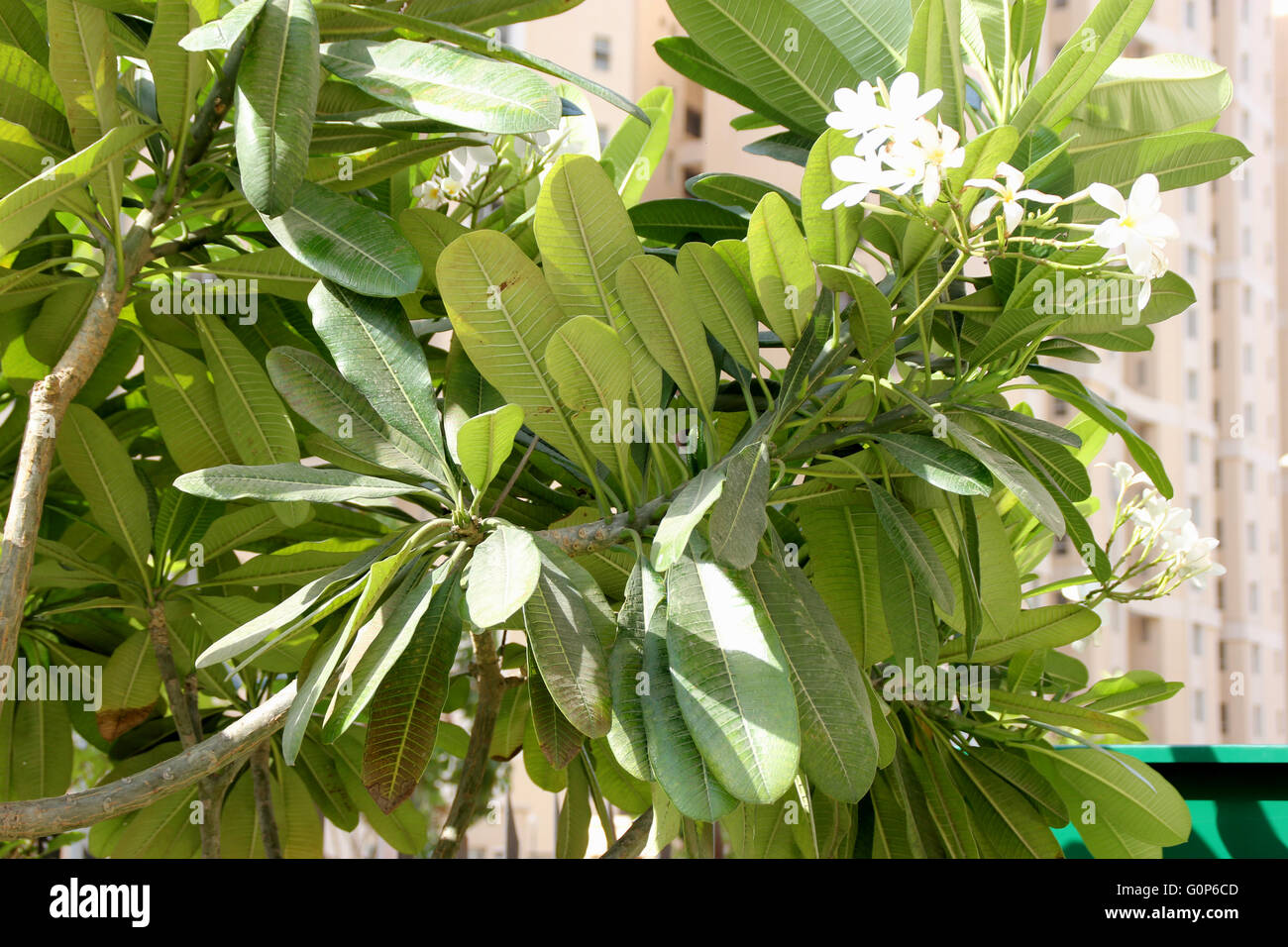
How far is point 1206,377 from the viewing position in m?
21.7

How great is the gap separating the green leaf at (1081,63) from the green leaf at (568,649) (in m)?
0.64

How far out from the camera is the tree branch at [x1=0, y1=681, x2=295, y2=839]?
0.98 m

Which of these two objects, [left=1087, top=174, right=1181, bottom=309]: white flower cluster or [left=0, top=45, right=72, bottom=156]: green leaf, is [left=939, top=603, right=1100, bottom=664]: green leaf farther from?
[left=0, top=45, right=72, bottom=156]: green leaf

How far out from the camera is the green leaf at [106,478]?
4.51ft

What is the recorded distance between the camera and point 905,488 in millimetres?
1256

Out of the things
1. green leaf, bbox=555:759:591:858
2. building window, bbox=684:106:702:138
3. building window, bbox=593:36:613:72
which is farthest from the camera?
building window, bbox=684:106:702:138

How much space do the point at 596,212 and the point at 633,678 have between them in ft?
1.50

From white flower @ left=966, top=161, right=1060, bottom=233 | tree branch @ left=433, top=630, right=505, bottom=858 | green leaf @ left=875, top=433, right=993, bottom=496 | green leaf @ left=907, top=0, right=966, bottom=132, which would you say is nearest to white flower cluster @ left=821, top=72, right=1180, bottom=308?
white flower @ left=966, top=161, right=1060, bottom=233

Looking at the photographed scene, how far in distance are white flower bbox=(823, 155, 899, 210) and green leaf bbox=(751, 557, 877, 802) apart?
1.19 feet

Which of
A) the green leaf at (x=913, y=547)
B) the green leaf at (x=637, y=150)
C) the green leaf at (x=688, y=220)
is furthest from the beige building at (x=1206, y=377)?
the green leaf at (x=913, y=547)
